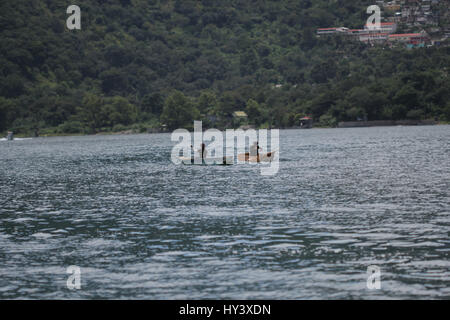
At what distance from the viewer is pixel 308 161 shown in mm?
75375

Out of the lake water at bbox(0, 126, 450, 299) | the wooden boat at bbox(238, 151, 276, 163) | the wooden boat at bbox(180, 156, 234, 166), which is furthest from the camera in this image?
the wooden boat at bbox(180, 156, 234, 166)

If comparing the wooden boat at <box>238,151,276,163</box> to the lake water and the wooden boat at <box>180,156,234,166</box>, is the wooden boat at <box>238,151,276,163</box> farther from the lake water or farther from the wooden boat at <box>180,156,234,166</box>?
the lake water

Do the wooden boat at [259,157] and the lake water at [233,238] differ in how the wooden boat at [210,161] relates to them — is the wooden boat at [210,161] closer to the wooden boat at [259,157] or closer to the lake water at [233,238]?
the wooden boat at [259,157]

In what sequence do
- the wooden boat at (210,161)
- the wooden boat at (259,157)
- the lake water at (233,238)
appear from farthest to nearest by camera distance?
the wooden boat at (210,161), the wooden boat at (259,157), the lake water at (233,238)

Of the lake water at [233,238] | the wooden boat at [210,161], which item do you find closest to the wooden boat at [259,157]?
the wooden boat at [210,161]

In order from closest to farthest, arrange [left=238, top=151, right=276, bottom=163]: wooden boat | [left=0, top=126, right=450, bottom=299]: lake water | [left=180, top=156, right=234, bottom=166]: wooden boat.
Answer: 1. [left=0, top=126, right=450, bottom=299]: lake water
2. [left=238, top=151, right=276, bottom=163]: wooden boat
3. [left=180, top=156, right=234, bottom=166]: wooden boat

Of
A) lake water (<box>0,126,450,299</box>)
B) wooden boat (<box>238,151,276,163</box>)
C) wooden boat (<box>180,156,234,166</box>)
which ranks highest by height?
wooden boat (<box>238,151,276,163</box>)

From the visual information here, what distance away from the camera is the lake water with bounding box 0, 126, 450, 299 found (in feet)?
70.0

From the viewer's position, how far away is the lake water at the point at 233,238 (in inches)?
840

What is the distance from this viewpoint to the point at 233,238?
28609 mm

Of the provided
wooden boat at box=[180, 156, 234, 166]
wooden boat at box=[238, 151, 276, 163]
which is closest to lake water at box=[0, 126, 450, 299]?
wooden boat at box=[238, 151, 276, 163]
